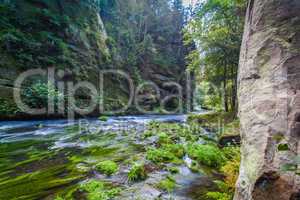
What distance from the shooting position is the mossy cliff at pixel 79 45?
530 inches

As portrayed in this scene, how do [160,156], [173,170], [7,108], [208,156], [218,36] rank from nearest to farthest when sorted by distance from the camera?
[173,170] → [208,156] → [160,156] → [218,36] → [7,108]

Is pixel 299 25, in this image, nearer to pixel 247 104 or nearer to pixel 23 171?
pixel 247 104

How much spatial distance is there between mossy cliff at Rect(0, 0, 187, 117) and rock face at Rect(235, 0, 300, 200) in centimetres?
1216

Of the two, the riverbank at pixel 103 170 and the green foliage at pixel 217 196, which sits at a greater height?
the riverbank at pixel 103 170

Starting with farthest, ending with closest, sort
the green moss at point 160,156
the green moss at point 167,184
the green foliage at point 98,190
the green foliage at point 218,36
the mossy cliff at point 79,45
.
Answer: the mossy cliff at point 79,45
the green foliage at point 218,36
the green moss at point 160,156
the green moss at point 167,184
the green foliage at point 98,190

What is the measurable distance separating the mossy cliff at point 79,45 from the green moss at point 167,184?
10.6 meters

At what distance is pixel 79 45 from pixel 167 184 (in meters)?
18.2

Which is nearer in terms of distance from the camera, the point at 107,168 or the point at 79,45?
the point at 107,168

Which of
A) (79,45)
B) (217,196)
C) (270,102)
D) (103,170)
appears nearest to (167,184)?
(217,196)

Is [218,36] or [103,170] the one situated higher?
[218,36]

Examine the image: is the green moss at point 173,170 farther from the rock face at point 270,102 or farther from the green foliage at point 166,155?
the rock face at point 270,102

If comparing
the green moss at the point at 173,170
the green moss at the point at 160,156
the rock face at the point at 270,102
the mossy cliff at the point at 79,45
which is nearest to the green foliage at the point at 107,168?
the green moss at the point at 160,156

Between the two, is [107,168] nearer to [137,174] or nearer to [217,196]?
[137,174]

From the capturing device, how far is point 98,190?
3406 mm
